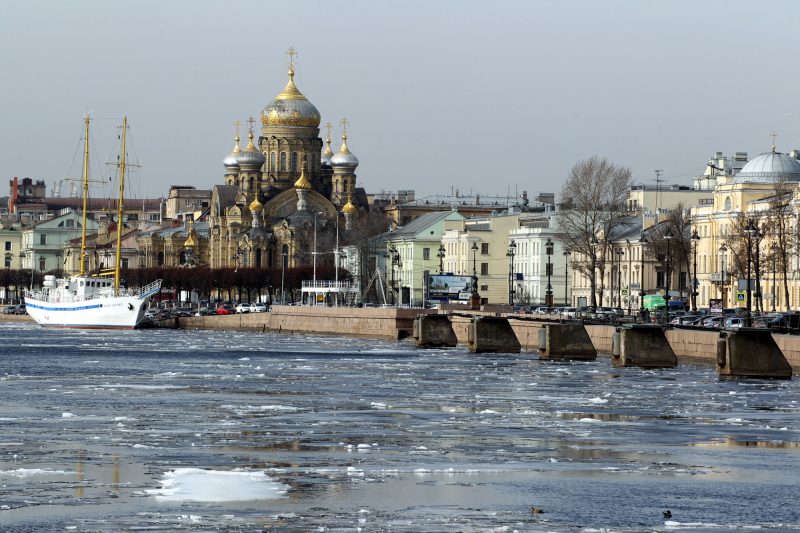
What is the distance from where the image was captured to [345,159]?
172750mm

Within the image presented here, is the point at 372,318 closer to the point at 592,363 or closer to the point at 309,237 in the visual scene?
the point at 592,363

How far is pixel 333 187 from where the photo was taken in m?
174

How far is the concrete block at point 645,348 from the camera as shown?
50250 millimetres

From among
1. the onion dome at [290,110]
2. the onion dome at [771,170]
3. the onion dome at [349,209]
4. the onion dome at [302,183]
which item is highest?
the onion dome at [290,110]

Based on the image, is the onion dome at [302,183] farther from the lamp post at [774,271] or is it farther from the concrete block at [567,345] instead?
the concrete block at [567,345]

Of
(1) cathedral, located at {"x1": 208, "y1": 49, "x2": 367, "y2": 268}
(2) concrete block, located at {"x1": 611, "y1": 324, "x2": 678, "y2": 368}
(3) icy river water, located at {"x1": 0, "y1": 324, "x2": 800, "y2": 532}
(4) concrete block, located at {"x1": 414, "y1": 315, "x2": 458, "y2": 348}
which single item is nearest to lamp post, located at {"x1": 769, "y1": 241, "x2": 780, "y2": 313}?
(4) concrete block, located at {"x1": 414, "y1": 315, "x2": 458, "y2": 348}

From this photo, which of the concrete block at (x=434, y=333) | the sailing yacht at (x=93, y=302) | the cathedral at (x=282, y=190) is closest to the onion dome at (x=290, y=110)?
the cathedral at (x=282, y=190)

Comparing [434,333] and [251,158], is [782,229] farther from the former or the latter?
[251,158]

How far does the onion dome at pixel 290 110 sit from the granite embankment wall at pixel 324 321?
57.8 meters

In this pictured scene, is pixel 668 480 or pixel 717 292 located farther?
pixel 717 292

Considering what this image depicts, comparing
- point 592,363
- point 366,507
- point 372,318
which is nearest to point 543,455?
point 366,507

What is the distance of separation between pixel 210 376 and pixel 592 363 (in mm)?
12351

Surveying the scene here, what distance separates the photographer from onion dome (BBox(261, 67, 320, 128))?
549 ft

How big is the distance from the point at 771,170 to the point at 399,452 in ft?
248
